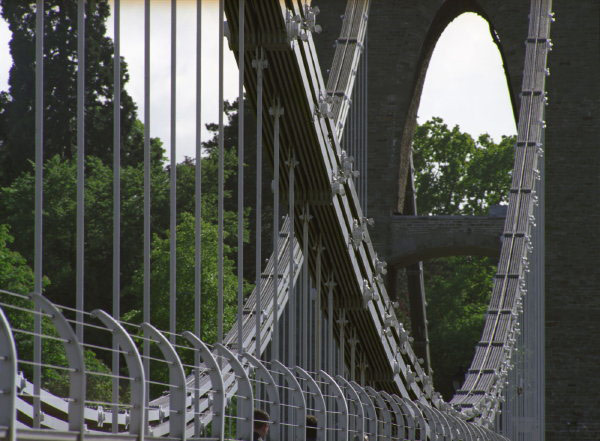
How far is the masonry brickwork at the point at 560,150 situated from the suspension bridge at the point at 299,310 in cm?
39

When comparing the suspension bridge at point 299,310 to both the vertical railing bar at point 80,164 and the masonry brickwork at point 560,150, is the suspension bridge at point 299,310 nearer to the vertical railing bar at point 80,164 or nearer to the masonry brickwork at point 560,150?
the vertical railing bar at point 80,164

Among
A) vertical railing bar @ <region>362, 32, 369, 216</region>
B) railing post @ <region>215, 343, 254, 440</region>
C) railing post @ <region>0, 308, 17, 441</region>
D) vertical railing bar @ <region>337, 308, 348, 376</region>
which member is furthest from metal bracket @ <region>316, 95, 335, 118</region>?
vertical railing bar @ <region>362, 32, 369, 216</region>

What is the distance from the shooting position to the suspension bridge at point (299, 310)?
5.37 metres

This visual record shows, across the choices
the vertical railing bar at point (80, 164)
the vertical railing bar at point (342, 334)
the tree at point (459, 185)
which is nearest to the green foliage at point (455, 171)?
the tree at point (459, 185)

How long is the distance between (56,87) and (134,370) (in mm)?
31901

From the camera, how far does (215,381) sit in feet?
19.0

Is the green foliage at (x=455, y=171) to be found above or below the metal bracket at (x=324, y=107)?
above

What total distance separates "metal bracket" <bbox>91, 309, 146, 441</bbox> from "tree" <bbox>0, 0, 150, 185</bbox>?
30891mm

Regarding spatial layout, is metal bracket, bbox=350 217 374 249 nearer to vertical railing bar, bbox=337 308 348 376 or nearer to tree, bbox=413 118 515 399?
vertical railing bar, bbox=337 308 348 376

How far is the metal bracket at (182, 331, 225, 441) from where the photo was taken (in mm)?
5711

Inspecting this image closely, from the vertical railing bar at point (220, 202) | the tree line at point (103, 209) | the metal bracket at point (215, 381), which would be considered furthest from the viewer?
the tree line at point (103, 209)

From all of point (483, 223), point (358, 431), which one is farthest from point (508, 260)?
point (358, 431)

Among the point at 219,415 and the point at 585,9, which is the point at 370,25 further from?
the point at 219,415

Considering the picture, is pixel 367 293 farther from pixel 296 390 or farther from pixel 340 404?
pixel 296 390
